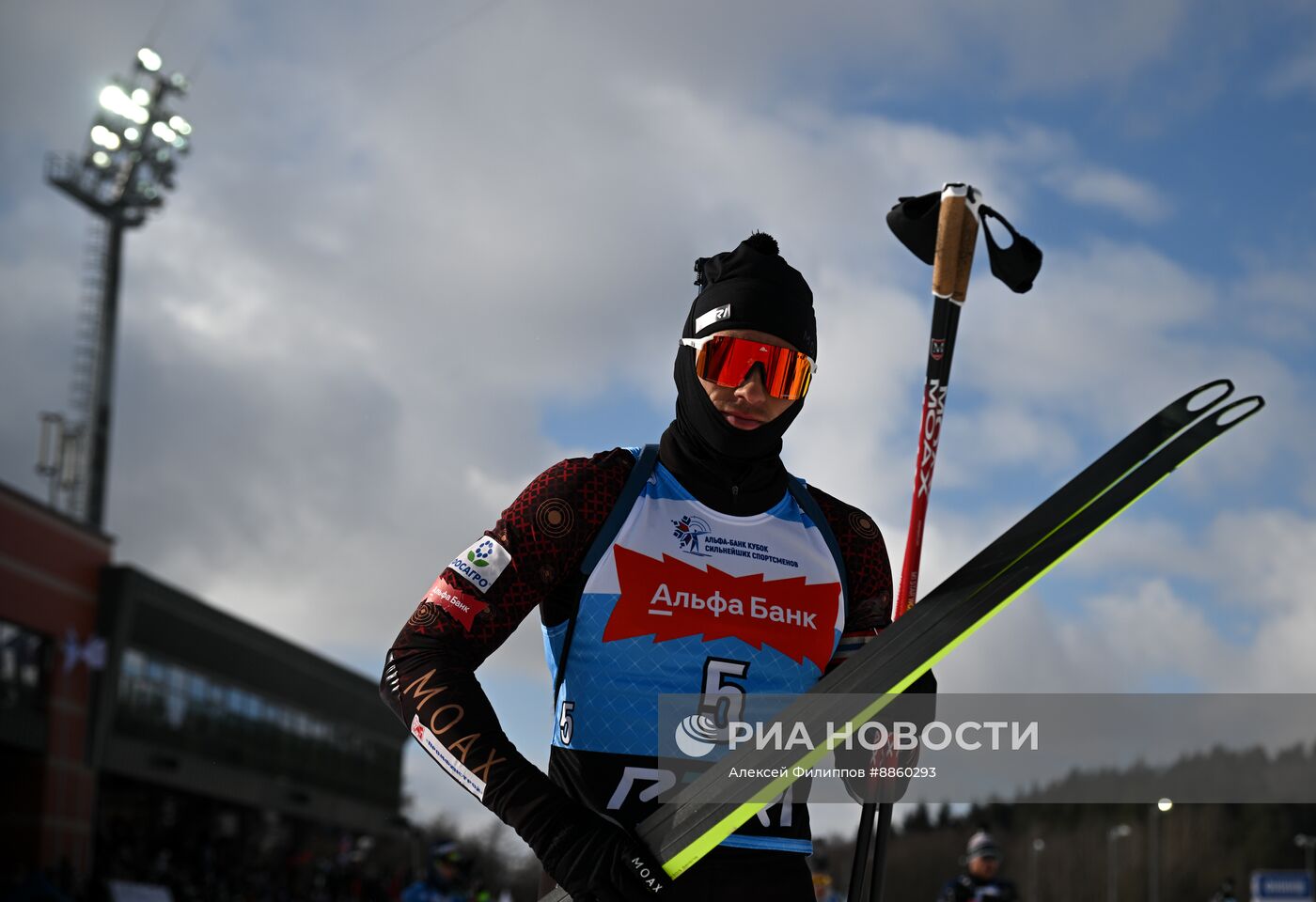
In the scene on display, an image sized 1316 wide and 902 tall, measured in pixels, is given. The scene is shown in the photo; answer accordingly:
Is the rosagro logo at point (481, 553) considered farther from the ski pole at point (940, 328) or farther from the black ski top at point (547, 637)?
the ski pole at point (940, 328)

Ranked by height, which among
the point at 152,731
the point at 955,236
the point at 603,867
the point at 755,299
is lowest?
the point at 603,867

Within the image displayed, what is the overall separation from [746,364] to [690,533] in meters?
0.42

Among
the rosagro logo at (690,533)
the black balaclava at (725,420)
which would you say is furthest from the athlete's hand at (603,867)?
the black balaclava at (725,420)

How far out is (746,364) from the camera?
3.10 m

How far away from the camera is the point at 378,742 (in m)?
57.5

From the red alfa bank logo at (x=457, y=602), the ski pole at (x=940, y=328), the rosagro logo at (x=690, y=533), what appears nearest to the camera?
the red alfa bank logo at (x=457, y=602)

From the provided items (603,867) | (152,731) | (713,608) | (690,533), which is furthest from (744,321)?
(152,731)

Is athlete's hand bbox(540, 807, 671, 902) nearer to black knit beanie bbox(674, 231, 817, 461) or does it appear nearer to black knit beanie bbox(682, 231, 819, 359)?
black knit beanie bbox(674, 231, 817, 461)

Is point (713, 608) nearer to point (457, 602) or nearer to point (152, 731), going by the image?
point (457, 602)

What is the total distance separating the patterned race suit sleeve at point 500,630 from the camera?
253 centimetres

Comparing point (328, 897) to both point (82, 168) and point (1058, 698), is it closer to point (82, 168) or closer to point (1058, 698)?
point (82, 168)

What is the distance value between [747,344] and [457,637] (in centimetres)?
96

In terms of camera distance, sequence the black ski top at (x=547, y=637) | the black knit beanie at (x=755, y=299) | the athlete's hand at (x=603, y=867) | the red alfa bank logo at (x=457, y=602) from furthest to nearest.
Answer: the black knit beanie at (x=755, y=299), the red alfa bank logo at (x=457, y=602), the black ski top at (x=547, y=637), the athlete's hand at (x=603, y=867)

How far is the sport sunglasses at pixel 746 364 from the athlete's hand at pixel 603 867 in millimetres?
1111
